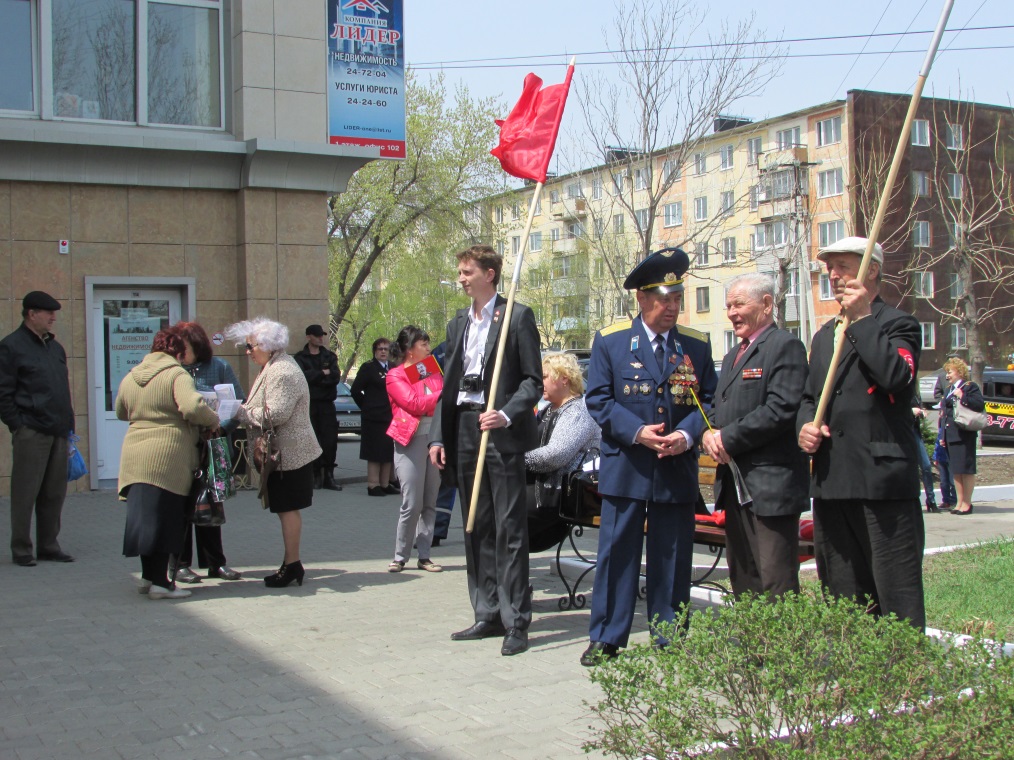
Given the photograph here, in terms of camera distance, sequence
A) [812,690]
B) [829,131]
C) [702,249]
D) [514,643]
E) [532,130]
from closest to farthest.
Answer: [812,690] < [514,643] < [532,130] < [702,249] < [829,131]

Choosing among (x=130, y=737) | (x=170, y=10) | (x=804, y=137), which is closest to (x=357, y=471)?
(x=170, y=10)

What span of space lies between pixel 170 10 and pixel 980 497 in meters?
12.6

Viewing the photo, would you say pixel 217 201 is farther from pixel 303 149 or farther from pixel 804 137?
pixel 804 137

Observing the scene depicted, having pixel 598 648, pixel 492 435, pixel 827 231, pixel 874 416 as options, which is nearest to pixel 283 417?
pixel 492 435

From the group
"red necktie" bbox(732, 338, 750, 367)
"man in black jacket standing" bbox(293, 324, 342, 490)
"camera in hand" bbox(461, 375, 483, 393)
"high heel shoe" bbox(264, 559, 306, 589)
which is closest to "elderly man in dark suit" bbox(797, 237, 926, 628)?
"red necktie" bbox(732, 338, 750, 367)

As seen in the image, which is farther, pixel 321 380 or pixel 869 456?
pixel 321 380

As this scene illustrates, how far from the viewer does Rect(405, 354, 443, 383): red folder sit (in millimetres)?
9312

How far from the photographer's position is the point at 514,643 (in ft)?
19.8

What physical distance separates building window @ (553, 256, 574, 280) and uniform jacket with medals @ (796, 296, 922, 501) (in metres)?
70.7

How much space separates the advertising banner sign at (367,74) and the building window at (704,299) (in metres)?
54.9

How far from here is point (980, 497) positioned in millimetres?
14031

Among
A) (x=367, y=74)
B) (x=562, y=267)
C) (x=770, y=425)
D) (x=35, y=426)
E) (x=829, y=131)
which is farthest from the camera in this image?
(x=562, y=267)

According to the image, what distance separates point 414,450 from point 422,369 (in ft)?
2.87

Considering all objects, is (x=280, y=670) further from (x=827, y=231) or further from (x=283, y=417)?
(x=827, y=231)
